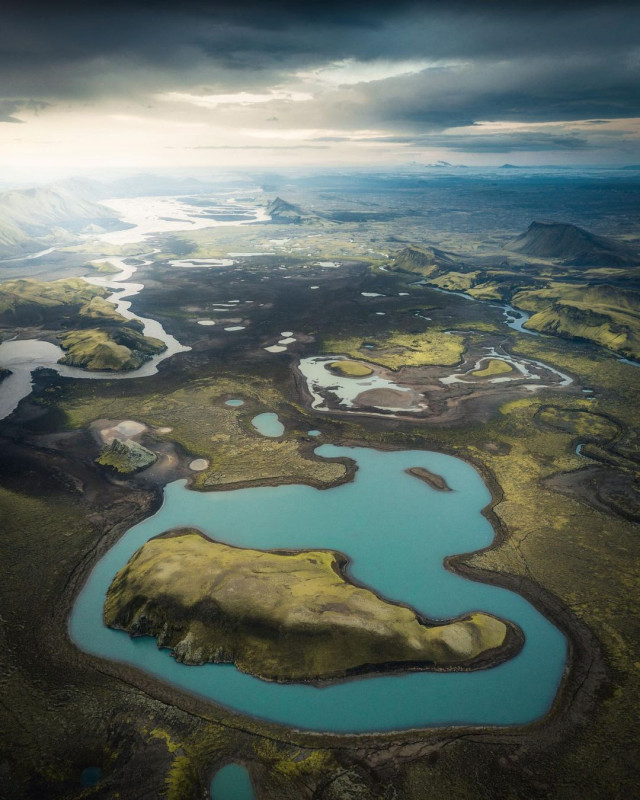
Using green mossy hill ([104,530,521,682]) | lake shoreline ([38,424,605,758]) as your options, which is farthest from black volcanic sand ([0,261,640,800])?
green mossy hill ([104,530,521,682])

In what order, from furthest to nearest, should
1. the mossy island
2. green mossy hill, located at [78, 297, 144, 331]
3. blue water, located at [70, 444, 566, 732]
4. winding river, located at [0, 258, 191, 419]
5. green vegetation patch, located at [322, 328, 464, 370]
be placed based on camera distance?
1. green mossy hill, located at [78, 297, 144, 331]
2. green vegetation patch, located at [322, 328, 464, 370]
3. the mossy island
4. winding river, located at [0, 258, 191, 419]
5. blue water, located at [70, 444, 566, 732]

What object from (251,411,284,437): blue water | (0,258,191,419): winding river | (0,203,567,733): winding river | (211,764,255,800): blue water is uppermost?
(211,764,255,800): blue water

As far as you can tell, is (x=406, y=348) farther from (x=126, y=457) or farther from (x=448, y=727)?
(x=448, y=727)

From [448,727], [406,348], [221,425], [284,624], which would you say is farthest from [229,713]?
[406,348]

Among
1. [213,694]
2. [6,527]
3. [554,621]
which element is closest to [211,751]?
[213,694]

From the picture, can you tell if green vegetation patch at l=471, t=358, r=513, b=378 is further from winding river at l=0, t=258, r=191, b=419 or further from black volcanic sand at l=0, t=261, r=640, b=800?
winding river at l=0, t=258, r=191, b=419
